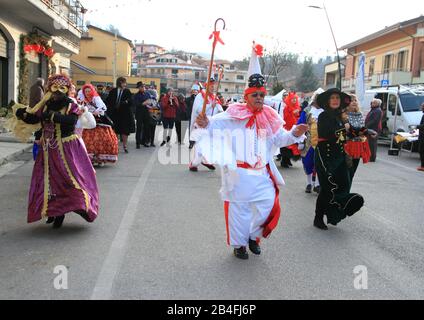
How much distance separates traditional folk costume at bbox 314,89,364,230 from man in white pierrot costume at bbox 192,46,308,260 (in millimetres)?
1359

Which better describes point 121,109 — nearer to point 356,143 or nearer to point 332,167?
point 356,143

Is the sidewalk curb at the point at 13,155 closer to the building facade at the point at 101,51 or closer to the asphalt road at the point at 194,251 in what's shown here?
the asphalt road at the point at 194,251

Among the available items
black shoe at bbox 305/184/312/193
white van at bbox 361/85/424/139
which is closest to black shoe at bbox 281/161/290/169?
black shoe at bbox 305/184/312/193

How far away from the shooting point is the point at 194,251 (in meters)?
5.25

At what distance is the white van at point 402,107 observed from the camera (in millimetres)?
18359

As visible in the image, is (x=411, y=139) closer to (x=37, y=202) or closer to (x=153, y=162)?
(x=153, y=162)

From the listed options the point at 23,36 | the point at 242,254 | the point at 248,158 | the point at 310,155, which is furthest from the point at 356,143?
the point at 23,36

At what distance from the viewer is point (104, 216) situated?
665 cm

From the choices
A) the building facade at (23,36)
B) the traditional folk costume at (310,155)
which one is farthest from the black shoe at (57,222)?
the building facade at (23,36)

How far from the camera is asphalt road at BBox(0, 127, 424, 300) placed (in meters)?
4.20

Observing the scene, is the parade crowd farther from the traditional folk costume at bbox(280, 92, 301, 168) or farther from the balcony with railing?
the balcony with railing

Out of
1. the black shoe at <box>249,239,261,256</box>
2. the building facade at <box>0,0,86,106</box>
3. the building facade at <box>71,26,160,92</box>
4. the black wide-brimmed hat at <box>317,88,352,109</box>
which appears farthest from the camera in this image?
the building facade at <box>71,26,160,92</box>

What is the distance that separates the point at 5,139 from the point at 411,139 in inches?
470

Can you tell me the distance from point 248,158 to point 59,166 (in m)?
2.21
